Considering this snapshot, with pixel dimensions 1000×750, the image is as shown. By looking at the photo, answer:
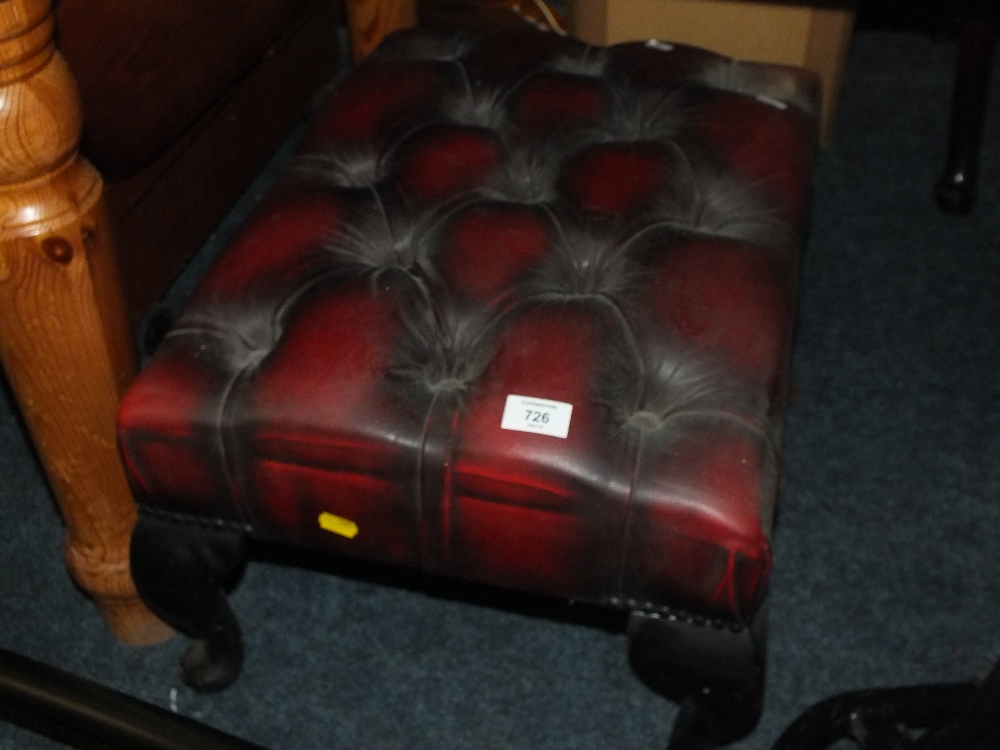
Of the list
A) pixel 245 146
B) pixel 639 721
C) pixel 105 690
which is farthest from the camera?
pixel 245 146

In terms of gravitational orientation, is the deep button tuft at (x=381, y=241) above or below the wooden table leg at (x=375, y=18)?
above

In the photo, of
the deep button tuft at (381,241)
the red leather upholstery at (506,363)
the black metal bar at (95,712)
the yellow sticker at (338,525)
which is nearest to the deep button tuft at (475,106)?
the red leather upholstery at (506,363)

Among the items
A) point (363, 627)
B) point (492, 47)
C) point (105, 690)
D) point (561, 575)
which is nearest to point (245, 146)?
point (492, 47)

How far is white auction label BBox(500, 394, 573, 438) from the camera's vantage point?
750mm

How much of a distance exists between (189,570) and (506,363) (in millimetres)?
302

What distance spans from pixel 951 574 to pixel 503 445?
0.58 metres

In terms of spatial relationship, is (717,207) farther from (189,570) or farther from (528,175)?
(189,570)

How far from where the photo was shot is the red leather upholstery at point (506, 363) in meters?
0.75

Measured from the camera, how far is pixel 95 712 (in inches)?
34.9

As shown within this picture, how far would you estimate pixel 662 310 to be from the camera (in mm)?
819

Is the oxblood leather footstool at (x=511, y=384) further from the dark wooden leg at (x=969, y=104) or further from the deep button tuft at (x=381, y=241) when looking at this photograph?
the dark wooden leg at (x=969, y=104)

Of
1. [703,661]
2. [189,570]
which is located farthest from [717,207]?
[189,570]

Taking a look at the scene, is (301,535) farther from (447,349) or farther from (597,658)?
(597,658)

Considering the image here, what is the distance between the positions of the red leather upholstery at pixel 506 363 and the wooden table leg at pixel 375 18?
1.29ft
